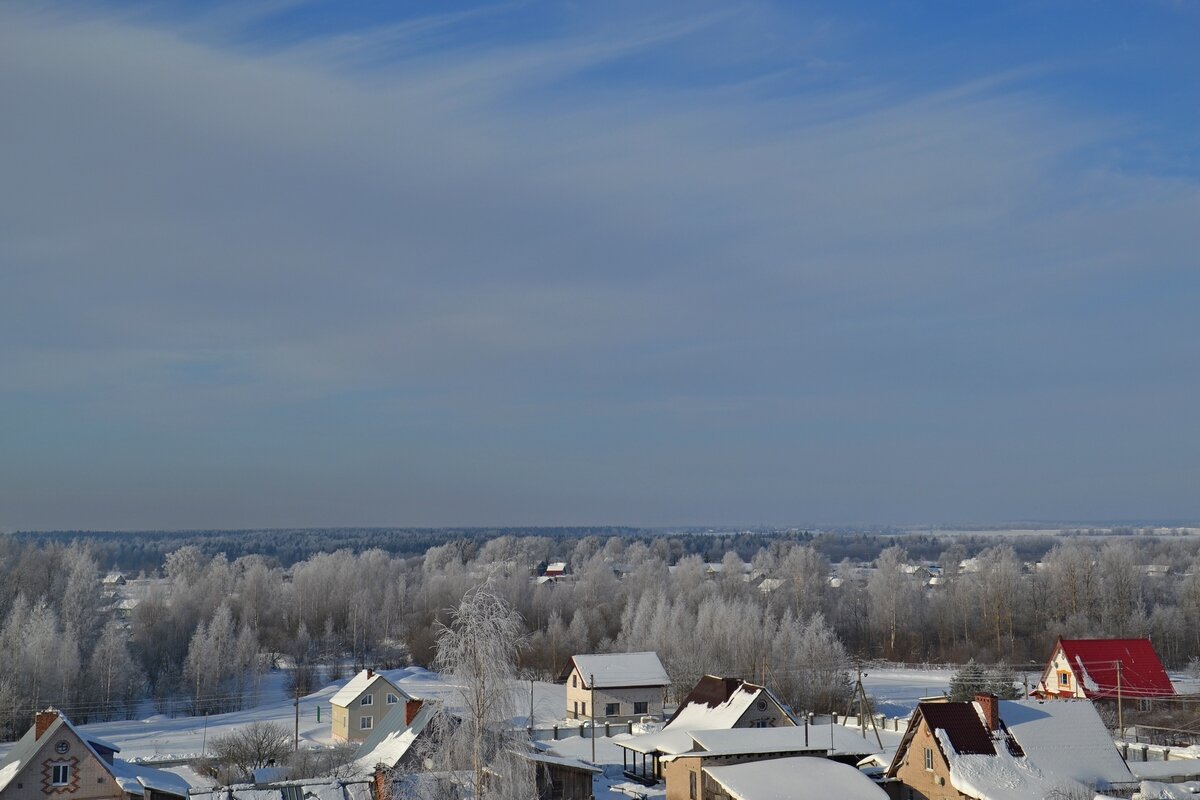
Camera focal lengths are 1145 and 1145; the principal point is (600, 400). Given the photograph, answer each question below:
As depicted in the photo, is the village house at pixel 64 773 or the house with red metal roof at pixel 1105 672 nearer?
the village house at pixel 64 773

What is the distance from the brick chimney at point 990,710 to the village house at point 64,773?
21.6 meters

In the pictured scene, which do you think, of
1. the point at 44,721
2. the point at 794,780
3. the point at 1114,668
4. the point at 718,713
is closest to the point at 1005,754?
the point at 794,780

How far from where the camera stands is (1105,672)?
52.8 meters

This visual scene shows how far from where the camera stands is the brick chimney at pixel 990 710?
103ft

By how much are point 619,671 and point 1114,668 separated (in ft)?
75.0

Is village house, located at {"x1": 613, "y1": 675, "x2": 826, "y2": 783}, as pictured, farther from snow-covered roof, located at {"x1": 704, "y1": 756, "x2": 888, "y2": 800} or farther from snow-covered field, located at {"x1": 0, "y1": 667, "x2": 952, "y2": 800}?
snow-covered roof, located at {"x1": 704, "y1": 756, "x2": 888, "y2": 800}

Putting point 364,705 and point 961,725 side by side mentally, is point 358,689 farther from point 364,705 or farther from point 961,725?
point 961,725

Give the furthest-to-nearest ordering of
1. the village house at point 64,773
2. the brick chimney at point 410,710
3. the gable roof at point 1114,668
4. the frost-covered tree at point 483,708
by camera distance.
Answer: the gable roof at point 1114,668
the brick chimney at point 410,710
the village house at point 64,773
the frost-covered tree at point 483,708

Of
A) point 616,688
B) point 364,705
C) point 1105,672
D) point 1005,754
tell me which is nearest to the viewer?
point 1005,754

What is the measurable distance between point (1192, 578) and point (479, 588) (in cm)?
8512

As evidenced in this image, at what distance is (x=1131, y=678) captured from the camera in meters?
52.5


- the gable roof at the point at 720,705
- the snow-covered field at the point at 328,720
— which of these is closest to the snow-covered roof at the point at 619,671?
the snow-covered field at the point at 328,720

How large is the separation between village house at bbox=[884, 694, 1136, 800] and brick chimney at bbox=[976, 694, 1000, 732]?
3cm

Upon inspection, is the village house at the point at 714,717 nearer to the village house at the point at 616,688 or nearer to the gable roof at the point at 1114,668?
A: the village house at the point at 616,688
